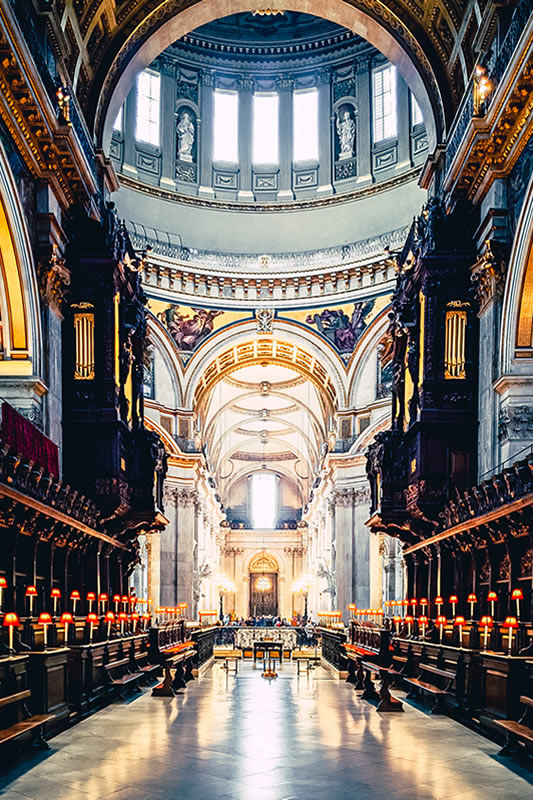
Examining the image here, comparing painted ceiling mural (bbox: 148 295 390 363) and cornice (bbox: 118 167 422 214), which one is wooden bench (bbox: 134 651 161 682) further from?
cornice (bbox: 118 167 422 214)

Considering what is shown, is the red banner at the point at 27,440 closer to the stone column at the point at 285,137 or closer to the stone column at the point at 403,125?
the stone column at the point at 403,125

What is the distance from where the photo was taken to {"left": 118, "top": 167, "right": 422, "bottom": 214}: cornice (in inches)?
1218

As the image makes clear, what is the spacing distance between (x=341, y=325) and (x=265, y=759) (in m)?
25.5

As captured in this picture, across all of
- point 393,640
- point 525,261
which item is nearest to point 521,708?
point 525,261

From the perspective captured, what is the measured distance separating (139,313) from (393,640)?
321 inches

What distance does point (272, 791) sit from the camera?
6883 millimetres

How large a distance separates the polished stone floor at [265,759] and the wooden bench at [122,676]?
68 centimetres

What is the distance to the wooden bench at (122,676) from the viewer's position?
1341 cm

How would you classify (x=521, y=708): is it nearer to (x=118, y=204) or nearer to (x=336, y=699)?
(x=336, y=699)

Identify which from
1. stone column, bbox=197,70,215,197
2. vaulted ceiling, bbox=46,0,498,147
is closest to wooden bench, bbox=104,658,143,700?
vaulted ceiling, bbox=46,0,498,147

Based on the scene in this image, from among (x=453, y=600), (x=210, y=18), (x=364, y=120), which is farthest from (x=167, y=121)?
(x=453, y=600)

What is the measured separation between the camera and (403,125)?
30906mm

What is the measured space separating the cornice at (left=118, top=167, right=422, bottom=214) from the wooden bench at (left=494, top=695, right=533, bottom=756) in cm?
2384

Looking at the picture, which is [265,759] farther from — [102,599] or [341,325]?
[341,325]
